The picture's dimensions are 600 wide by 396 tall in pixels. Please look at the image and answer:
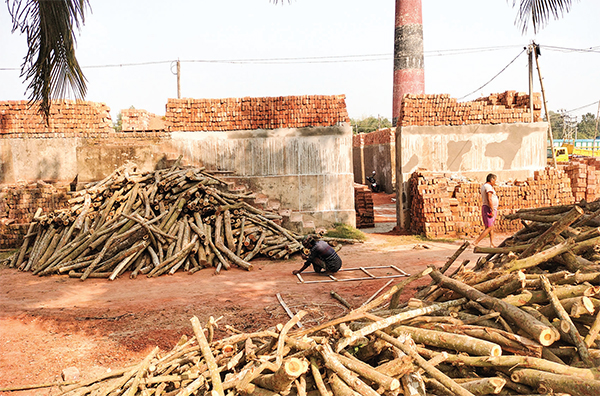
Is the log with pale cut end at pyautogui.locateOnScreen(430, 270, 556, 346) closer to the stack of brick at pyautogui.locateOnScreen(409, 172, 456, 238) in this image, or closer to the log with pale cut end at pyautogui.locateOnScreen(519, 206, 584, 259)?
the log with pale cut end at pyautogui.locateOnScreen(519, 206, 584, 259)

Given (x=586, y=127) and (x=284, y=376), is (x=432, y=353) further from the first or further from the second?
(x=586, y=127)

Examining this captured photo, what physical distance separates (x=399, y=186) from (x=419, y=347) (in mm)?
11464

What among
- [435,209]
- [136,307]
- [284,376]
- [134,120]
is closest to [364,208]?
[435,209]

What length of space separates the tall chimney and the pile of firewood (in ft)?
51.9

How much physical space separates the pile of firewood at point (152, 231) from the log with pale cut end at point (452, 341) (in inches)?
260

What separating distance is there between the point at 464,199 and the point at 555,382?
35.5ft

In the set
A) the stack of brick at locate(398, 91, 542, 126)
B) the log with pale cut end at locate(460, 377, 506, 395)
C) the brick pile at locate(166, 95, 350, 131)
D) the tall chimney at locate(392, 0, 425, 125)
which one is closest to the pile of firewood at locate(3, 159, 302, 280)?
the brick pile at locate(166, 95, 350, 131)

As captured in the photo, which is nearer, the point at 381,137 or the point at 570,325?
the point at 570,325

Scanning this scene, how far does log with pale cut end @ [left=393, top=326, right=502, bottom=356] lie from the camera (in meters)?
3.31

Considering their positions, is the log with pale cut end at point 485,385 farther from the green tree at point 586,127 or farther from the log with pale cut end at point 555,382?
the green tree at point 586,127

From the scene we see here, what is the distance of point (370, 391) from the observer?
298 cm

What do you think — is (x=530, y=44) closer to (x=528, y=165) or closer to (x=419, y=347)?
(x=528, y=165)

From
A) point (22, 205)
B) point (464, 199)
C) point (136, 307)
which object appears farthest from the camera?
point (464, 199)

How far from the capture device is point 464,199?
13.4 metres
